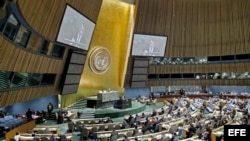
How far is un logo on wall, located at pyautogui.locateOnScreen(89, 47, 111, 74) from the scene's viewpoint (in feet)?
76.0

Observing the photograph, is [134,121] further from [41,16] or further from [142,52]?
[142,52]

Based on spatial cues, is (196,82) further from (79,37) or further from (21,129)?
(21,129)

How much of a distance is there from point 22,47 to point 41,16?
87.3 inches

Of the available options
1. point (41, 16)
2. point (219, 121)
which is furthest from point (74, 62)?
point (219, 121)

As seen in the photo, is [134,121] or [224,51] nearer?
[134,121]

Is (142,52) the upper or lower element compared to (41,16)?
upper

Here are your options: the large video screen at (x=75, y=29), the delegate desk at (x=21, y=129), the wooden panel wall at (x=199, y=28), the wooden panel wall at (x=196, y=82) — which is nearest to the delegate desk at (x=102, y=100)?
the large video screen at (x=75, y=29)

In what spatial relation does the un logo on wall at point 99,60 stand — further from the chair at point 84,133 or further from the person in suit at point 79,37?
the chair at point 84,133

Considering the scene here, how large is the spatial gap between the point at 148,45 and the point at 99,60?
546 centimetres

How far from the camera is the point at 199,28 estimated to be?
2803 cm

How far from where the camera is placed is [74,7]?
51.9 ft

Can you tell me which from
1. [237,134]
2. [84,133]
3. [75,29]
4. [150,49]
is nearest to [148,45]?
[150,49]

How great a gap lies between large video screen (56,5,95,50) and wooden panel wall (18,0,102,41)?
0.36 meters

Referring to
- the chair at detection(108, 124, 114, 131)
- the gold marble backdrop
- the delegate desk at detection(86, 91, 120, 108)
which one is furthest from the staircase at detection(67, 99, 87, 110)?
the chair at detection(108, 124, 114, 131)
